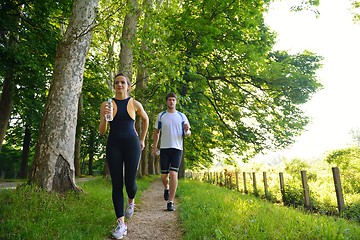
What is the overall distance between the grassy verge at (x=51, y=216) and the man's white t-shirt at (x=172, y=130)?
65.4 inches

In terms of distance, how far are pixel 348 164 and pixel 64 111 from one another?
1557 cm

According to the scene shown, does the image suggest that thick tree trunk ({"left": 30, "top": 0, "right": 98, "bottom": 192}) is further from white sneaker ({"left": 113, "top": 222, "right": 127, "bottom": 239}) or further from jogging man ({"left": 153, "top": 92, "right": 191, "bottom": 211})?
white sneaker ({"left": 113, "top": 222, "right": 127, "bottom": 239})

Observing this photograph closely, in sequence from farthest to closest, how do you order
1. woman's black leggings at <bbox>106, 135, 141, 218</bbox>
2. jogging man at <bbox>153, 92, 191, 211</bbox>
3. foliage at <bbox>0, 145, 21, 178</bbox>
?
foliage at <bbox>0, 145, 21, 178</bbox>
jogging man at <bbox>153, 92, 191, 211</bbox>
woman's black leggings at <bbox>106, 135, 141, 218</bbox>

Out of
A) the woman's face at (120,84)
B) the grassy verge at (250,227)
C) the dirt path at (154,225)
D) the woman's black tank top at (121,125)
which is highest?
the woman's face at (120,84)

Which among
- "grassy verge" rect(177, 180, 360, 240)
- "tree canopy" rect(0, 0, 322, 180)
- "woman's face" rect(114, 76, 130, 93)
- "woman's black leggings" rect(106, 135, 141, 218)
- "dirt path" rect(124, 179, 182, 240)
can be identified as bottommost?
"dirt path" rect(124, 179, 182, 240)

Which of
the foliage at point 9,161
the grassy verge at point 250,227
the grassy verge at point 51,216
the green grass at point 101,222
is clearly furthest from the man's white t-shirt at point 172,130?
the foliage at point 9,161

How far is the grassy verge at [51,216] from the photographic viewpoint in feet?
10.9

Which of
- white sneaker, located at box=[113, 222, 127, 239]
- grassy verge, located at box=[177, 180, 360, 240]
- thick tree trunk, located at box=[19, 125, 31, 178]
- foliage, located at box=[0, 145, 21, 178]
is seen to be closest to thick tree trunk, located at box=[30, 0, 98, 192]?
white sneaker, located at box=[113, 222, 127, 239]

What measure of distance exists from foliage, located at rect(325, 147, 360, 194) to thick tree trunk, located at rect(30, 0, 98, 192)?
8.86 metres

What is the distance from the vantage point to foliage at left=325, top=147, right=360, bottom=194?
9.43 meters

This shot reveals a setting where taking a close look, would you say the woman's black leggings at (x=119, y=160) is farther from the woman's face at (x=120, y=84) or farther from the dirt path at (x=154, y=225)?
the woman's face at (x=120, y=84)

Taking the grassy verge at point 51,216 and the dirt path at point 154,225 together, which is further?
the dirt path at point 154,225

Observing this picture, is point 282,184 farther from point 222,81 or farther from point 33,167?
point 33,167

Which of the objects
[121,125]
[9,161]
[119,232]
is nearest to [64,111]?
[121,125]
